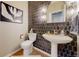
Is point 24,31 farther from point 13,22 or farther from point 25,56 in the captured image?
point 25,56

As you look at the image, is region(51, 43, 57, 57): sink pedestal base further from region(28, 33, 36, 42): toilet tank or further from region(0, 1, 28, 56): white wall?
region(0, 1, 28, 56): white wall

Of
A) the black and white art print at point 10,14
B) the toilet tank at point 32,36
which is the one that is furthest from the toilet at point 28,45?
the black and white art print at point 10,14

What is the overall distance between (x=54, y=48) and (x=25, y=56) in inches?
21.6

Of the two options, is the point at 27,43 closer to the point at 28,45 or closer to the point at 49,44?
the point at 28,45

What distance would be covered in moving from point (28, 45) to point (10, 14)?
0.64m

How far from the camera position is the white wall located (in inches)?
78.3

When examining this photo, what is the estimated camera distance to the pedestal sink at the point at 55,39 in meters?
1.92

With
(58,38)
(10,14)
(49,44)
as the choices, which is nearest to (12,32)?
(10,14)

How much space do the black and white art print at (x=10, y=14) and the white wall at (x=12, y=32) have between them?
6 centimetres

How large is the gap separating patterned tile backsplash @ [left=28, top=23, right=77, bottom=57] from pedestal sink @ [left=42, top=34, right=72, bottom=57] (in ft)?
0.23

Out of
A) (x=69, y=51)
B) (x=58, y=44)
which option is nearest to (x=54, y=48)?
(x=58, y=44)

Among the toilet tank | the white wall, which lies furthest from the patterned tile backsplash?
the white wall

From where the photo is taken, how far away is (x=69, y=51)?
2.07m

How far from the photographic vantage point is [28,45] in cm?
204
